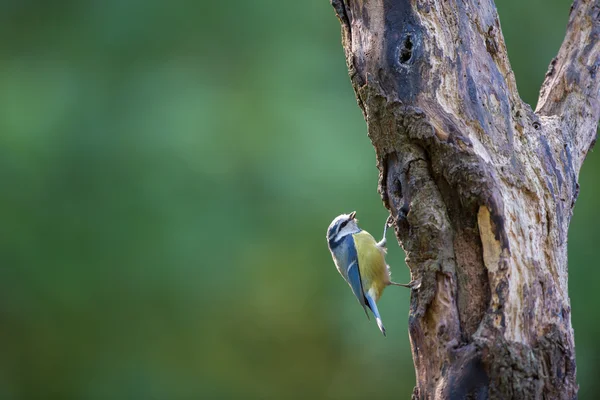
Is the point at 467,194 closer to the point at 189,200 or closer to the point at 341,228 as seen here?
the point at 341,228

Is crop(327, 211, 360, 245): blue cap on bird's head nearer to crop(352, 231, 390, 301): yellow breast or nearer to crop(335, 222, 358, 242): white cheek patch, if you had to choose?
crop(335, 222, 358, 242): white cheek patch

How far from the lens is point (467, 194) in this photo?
1.69 meters

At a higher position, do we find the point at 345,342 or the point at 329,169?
the point at 329,169

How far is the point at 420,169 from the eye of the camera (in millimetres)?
1771

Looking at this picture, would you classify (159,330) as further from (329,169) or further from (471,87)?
(471,87)

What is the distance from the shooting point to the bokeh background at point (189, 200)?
502 cm

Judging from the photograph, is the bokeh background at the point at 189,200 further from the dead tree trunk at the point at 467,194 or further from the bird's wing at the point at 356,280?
the dead tree trunk at the point at 467,194

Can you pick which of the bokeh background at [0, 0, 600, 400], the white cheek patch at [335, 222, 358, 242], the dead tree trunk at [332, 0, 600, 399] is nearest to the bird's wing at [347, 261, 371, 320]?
the white cheek patch at [335, 222, 358, 242]

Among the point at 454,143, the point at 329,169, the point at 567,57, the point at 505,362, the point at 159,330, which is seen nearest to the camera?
the point at 505,362

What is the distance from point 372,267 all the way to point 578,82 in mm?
992

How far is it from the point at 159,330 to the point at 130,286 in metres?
0.44

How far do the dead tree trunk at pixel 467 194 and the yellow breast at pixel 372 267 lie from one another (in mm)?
686

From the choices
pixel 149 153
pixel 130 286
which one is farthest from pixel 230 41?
pixel 130 286

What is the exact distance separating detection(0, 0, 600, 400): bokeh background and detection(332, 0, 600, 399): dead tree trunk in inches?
116
